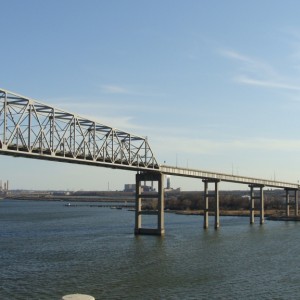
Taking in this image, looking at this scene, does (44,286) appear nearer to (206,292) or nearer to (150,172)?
(206,292)

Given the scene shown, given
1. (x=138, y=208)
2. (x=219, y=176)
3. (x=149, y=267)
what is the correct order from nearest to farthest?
1. (x=149, y=267)
2. (x=138, y=208)
3. (x=219, y=176)

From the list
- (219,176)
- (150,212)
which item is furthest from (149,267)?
(219,176)

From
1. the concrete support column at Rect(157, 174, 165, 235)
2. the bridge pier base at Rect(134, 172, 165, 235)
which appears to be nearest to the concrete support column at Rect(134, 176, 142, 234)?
the bridge pier base at Rect(134, 172, 165, 235)

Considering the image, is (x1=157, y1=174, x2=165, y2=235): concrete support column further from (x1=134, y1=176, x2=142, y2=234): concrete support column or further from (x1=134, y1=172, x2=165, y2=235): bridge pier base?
(x1=134, y1=176, x2=142, y2=234): concrete support column

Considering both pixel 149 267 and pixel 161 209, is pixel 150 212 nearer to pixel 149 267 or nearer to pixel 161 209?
pixel 161 209

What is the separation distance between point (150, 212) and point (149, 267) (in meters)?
37.3

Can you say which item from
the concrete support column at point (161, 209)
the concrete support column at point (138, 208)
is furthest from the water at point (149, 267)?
the concrete support column at point (138, 208)

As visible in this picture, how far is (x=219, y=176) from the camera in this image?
5108 inches

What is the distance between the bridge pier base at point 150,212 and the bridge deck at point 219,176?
2.69m

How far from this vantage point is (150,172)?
10588cm

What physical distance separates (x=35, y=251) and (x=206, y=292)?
109 feet

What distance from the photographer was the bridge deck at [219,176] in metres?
111

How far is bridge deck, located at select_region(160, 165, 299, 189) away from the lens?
363 feet

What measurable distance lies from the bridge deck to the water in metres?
20.5
